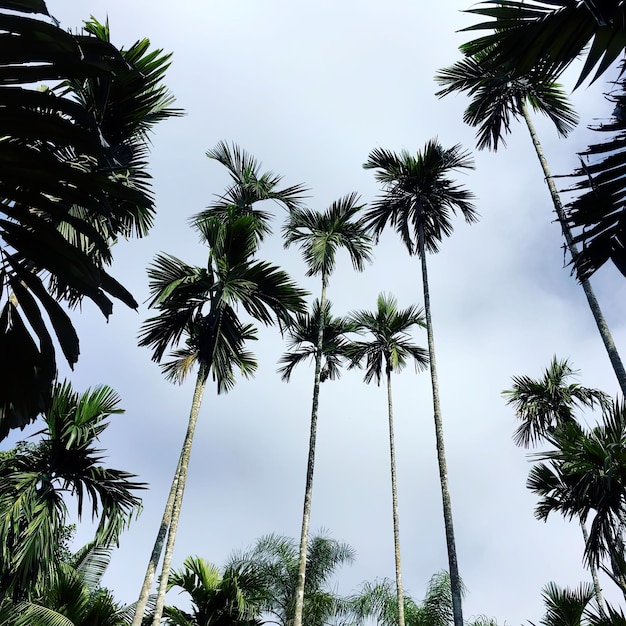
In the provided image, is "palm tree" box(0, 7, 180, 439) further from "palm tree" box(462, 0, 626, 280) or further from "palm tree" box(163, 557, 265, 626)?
"palm tree" box(163, 557, 265, 626)

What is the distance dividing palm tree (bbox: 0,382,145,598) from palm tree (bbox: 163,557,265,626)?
344cm

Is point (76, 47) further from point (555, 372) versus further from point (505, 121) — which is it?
point (555, 372)

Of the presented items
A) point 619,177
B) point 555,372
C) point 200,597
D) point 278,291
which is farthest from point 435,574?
point 619,177

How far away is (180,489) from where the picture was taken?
944 centimetres

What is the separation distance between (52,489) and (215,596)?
15.4 ft

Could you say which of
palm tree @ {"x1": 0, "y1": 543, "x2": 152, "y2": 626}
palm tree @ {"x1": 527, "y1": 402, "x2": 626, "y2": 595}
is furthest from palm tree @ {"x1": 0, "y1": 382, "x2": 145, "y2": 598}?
palm tree @ {"x1": 527, "y1": 402, "x2": 626, "y2": 595}

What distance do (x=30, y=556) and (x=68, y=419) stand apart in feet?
5.94

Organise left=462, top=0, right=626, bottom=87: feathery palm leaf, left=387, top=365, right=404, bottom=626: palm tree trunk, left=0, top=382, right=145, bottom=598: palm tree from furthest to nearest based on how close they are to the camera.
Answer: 1. left=387, top=365, right=404, bottom=626: palm tree trunk
2. left=0, top=382, right=145, bottom=598: palm tree
3. left=462, top=0, right=626, bottom=87: feathery palm leaf

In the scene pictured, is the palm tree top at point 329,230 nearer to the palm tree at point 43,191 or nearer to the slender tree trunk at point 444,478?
the slender tree trunk at point 444,478

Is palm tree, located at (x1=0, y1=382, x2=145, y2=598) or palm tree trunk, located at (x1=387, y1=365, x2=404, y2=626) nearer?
palm tree, located at (x1=0, y1=382, x2=145, y2=598)

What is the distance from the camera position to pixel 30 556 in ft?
21.7

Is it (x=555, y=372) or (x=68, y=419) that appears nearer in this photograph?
(x=68, y=419)

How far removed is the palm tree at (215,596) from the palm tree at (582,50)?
934cm

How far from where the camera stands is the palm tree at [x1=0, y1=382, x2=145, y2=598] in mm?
6699
